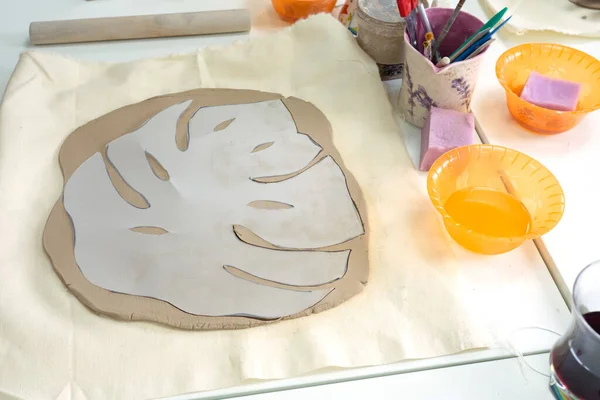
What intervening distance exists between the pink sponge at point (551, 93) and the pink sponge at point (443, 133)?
10 centimetres

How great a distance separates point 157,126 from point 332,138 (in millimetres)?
241

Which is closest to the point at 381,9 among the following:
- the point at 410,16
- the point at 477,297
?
the point at 410,16

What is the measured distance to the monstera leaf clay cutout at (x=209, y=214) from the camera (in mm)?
583

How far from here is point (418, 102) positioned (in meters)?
0.75

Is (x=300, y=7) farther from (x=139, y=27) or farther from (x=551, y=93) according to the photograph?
(x=551, y=93)

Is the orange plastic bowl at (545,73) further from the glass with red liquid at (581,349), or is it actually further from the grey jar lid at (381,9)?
the glass with red liquid at (581,349)

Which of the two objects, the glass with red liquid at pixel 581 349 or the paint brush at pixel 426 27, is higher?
the paint brush at pixel 426 27

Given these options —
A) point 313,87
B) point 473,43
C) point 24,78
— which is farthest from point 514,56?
point 24,78

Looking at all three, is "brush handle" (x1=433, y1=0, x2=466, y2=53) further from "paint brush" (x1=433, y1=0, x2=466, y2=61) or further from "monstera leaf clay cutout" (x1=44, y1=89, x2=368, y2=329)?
"monstera leaf clay cutout" (x1=44, y1=89, x2=368, y2=329)

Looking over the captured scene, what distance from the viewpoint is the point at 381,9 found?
2.63 ft

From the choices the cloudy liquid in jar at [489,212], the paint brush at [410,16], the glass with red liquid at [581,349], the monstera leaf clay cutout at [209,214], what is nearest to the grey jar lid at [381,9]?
the paint brush at [410,16]

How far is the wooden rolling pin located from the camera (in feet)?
2.85

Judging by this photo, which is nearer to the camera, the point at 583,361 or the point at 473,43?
the point at 583,361

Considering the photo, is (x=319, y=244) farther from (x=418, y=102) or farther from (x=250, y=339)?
(x=418, y=102)
